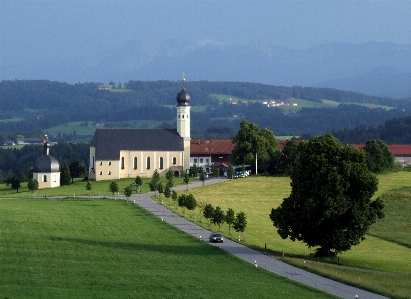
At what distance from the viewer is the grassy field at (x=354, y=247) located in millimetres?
42406

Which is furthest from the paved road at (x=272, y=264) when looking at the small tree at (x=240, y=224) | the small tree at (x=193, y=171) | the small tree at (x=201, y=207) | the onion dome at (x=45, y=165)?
the small tree at (x=193, y=171)

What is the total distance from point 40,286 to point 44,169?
6291 centimetres

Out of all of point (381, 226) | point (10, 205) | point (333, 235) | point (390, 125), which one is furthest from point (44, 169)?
point (390, 125)

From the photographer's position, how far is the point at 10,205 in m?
74.2

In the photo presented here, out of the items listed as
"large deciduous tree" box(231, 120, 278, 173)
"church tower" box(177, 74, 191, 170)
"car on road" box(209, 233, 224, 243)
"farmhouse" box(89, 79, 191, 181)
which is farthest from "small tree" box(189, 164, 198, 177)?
"car on road" box(209, 233, 224, 243)

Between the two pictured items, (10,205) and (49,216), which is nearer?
(49,216)

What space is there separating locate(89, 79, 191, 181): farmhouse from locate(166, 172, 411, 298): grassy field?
532 inches

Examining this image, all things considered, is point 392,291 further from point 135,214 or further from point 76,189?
point 76,189

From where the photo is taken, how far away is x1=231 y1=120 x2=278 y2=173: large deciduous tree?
101250mm

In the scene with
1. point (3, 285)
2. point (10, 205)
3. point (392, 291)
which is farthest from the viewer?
point (10, 205)

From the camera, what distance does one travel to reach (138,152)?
352 feet

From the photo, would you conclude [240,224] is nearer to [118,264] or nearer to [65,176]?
[118,264]

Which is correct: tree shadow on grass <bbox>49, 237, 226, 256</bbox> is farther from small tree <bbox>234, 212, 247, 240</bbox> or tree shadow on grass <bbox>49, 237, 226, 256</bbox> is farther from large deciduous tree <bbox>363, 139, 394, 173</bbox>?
large deciduous tree <bbox>363, 139, 394, 173</bbox>

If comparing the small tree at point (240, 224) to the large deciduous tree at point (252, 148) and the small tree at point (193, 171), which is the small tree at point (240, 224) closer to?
the large deciduous tree at point (252, 148)
